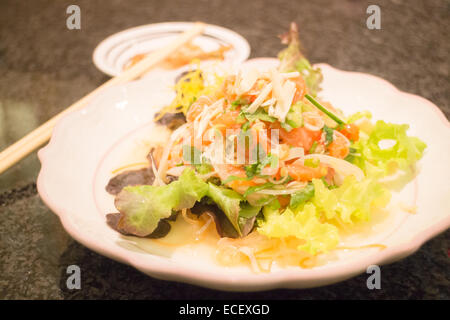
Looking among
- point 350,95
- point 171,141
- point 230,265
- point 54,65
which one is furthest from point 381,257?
point 54,65

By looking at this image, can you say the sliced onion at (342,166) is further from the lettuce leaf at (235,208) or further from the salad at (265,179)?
the lettuce leaf at (235,208)

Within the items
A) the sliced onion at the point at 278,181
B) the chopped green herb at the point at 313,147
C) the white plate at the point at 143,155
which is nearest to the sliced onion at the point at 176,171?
the white plate at the point at 143,155

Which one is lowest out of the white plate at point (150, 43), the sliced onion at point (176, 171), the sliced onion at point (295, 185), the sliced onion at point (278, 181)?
the sliced onion at point (295, 185)

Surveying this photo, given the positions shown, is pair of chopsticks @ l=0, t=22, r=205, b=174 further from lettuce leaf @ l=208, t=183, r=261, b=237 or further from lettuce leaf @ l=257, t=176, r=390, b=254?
lettuce leaf @ l=257, t=176, r=390, b=254

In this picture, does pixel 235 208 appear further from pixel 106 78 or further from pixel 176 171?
pixel 106 78

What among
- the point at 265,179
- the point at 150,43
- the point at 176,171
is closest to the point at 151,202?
→ the point at 176,171

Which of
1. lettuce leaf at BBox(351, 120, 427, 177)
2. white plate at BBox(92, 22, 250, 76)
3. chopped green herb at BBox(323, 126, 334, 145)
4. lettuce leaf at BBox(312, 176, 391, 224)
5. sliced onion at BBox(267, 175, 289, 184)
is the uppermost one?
white plate at BBox(92, 22, 250, 76)

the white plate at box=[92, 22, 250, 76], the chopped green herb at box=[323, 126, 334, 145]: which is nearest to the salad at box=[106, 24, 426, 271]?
the chopped green herb at box=[323, 126, 334, 145]

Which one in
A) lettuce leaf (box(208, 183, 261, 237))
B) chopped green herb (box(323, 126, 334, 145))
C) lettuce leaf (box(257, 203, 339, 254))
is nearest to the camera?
lettuce leaf (box(257, 203, 339, 254))
